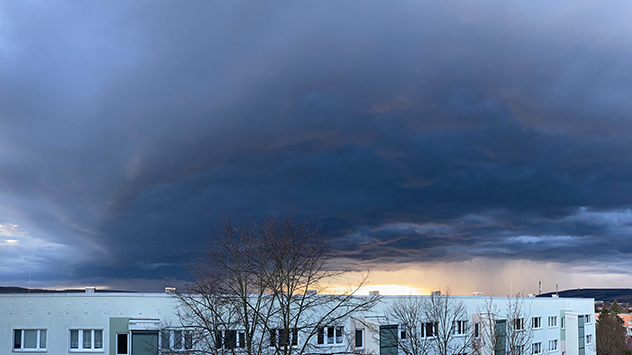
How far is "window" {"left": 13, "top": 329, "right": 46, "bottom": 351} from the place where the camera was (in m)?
35.7

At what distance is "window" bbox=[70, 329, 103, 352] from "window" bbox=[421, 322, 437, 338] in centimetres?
2809

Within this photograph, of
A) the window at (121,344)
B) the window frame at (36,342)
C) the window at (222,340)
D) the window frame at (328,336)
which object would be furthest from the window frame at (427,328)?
the window frame at (36,342)

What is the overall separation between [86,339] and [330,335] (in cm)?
1823

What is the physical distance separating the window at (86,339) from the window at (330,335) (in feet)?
52.6

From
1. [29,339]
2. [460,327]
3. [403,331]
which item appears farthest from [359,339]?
[29,339]

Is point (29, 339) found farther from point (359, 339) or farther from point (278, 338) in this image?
point (359, 339)

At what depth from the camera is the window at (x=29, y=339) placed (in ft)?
117

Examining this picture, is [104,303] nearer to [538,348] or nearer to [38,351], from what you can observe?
[38,351]

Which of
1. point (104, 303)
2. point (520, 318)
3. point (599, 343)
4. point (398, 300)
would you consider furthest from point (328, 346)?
point (599, 343)

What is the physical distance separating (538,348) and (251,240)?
47032mm

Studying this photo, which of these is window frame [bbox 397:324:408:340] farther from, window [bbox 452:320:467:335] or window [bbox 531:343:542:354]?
window [bbox 531:343:542:354]

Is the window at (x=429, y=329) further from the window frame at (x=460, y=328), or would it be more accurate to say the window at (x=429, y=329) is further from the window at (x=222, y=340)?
the window at (x=222, y=340)

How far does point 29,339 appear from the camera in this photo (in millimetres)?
35812

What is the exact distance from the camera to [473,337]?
53.5 m
